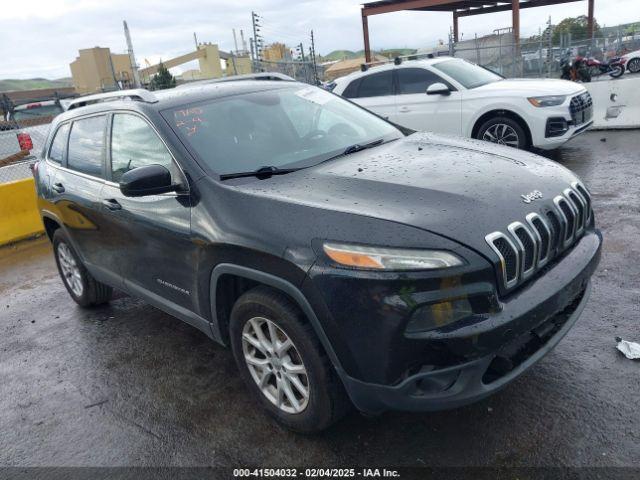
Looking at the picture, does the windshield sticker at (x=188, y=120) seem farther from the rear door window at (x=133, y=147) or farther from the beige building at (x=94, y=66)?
the beige building at (x=94, y=66)

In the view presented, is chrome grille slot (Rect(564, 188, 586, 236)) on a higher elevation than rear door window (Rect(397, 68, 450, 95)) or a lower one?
lower

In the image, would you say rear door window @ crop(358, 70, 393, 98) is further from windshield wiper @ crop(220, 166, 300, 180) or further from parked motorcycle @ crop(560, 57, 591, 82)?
parked motorcycle @ crop(560, 57, 591, 82)

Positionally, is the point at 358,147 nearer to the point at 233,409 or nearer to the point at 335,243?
the point at 335,243

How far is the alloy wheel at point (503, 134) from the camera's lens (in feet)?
26.4

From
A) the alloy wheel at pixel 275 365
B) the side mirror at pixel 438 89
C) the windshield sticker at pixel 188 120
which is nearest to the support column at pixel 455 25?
the side mirror at pixel 438 89

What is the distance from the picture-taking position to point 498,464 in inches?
99.4

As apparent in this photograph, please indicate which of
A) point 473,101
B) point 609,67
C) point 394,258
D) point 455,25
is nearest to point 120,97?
point 394,258

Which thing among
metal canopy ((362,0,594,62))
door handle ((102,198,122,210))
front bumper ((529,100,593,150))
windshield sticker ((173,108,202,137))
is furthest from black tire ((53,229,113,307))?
metal canopy ((362,0,594,62))

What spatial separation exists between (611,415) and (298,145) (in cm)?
233

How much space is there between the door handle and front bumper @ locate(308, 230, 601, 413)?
6.92 ft

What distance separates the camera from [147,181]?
2.97 metres

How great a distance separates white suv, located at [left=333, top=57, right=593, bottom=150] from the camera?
25.4 feet

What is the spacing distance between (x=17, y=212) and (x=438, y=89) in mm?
6482

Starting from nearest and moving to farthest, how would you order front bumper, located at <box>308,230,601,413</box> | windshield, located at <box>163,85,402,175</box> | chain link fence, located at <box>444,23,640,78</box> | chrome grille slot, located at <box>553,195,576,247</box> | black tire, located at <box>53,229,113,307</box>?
front bumper, located at <box>308,230,601,413</box> → chrome grille slot, located at <box>553,195,576,247</box> → windshield, located at <box>163,85,402,175</box> → black tire, located at <box>53,229,113,307</box> → chain link fence, located at <box>444,23,640,78</box>
